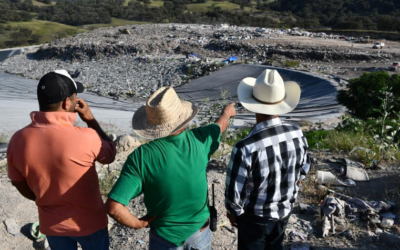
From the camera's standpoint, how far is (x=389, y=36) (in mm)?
37969

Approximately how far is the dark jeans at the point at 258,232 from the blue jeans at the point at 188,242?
1.04 ft

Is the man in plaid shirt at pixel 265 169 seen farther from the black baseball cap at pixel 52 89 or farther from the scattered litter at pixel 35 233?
the scattered litter at pixel 35 233

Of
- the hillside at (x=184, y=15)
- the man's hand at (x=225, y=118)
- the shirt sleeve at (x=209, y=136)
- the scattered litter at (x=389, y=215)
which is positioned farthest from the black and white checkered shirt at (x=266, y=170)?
the hillside at (x=184, y=15)

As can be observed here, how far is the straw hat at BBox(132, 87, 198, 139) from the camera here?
2126 millimetres

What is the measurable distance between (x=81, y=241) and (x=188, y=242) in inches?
25.0

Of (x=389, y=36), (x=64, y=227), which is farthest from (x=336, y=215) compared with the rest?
(x=389, y=36)

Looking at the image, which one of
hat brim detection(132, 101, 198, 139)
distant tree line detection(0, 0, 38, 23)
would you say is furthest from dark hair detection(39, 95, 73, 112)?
distant tree line detection(0, 0, 38, 23)

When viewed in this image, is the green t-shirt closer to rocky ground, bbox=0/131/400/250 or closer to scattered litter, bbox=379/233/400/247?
rocky ground, bbox=0/131/400/250

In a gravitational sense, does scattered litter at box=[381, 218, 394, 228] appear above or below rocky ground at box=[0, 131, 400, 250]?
above

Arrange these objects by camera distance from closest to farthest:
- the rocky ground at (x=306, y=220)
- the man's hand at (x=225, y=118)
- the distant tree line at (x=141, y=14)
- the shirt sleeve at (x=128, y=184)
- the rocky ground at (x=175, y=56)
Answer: the shirt sleeve at (x=128, y=184), the man's hand at (x=225, y=118), the rocky ground at (x=306, y=220), the rocky ground at (x=175, y=56), the distant tree line at (x=141, y=14)

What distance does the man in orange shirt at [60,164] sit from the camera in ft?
6.97

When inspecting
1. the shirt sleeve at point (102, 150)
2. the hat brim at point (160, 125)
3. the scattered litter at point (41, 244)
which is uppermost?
the hat brim at point (160, 125)

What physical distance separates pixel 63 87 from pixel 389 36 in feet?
136

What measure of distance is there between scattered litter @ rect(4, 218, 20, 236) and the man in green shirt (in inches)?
90.9
